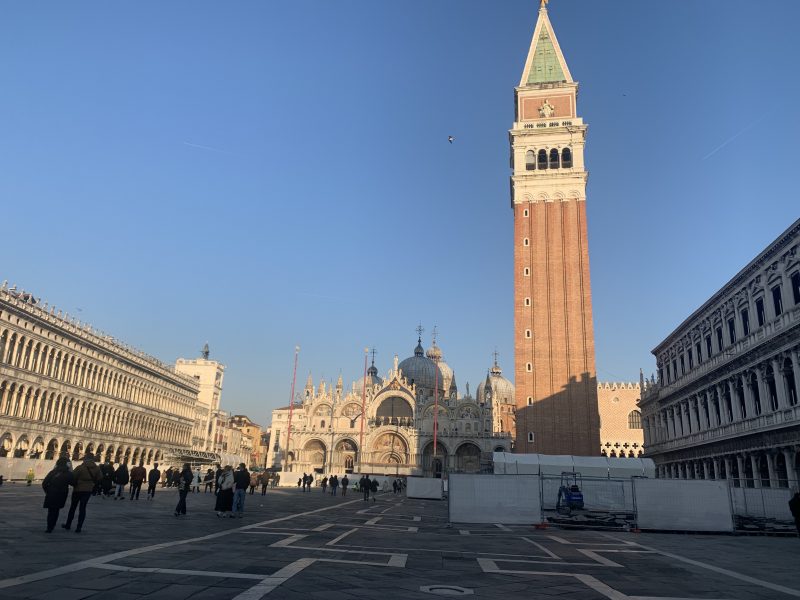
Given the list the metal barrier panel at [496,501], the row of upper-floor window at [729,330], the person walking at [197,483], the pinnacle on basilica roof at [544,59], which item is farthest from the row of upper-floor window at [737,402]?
the pinnacle on basilica roof at [544,59]

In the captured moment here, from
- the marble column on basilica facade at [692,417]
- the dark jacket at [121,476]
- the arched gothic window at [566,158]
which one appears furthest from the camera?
the arched gothic window at [566,158]

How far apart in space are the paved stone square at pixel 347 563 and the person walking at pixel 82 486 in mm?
386

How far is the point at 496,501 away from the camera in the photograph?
1930 cm

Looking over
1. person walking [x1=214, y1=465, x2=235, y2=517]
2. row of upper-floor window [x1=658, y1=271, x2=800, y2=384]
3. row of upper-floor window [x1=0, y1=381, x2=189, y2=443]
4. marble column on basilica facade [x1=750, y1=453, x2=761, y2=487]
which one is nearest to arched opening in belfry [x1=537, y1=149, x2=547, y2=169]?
row of upper-floor window [x1=658, y1=271, x2=800, y2=384]

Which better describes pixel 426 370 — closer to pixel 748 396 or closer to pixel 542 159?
pixel 542 159

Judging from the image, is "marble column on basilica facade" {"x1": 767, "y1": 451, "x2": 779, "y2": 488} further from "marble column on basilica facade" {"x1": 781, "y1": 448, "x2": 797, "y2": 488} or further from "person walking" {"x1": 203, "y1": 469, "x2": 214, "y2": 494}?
"person walking" {"x1": 203, "y1": 469, "x2": 214, "y2": 494}

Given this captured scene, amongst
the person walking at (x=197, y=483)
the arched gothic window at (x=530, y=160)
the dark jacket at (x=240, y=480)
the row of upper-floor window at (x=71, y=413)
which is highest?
the arched gothic window at (x=530, y=160)

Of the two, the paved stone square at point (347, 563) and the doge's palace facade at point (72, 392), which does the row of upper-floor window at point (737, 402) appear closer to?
the paved stone square at point (347, 563)

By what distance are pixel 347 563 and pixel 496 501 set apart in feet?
36.5

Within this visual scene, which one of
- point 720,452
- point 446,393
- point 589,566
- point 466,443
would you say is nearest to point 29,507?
point 589,566

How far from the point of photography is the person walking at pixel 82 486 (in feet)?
37.1

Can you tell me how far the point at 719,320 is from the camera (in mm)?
35500

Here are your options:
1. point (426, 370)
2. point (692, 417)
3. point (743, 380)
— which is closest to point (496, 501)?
point (743, 380)

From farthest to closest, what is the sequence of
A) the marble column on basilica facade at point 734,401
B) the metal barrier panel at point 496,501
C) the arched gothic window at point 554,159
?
the arched gothic window at point 554,159
the marble column on basilica facade at point 734,401
the metal barrier panel at point 496,501
